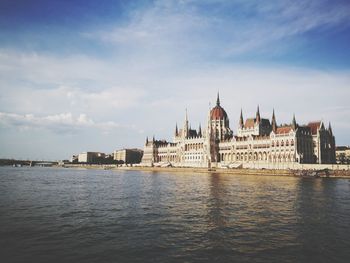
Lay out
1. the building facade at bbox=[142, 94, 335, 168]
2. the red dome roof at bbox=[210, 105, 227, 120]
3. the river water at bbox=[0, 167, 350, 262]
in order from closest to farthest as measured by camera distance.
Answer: the river water at bbox=[0, 167, 350, 262] < the building facade at bbox=[142, 94, 335, 168] < the red dome roof at bbox=[210, 105, 227, 120]

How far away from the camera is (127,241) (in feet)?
59.6

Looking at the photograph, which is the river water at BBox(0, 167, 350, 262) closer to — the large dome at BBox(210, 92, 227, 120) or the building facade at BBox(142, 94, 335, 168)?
the building facade at BBox(142, 94, 335, 168)

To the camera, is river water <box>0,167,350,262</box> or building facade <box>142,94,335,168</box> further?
building facade <box>142,94,335,168</box>

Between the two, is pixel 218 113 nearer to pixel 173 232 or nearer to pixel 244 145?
pixel 244 145

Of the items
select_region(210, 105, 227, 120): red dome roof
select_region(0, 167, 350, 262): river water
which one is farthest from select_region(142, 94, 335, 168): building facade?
select_region(0, 167, 350, 262): river water

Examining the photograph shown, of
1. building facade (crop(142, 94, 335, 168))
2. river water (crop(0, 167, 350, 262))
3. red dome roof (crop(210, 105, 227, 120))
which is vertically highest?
red dome roof (crop(210, 105, 227, 120))

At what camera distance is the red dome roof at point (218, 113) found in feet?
492

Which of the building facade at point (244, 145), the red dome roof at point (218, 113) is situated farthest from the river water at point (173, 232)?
the red dome roof at point (218, 113)

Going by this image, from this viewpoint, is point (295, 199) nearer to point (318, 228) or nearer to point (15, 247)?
point (318, 228)

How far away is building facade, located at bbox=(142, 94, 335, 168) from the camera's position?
10494cm

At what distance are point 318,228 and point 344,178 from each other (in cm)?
5815

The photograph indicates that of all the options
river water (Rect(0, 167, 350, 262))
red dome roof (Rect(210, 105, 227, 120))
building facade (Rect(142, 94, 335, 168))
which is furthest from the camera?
red dome roof (Rect(210, 105, 227, 120))

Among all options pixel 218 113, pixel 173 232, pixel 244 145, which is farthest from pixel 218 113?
pixel 173 232

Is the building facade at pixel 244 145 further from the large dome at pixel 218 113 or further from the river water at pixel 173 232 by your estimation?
the river water at pixel 173 232
